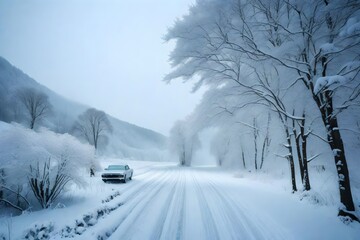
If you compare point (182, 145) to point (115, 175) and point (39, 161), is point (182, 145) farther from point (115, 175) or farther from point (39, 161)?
point (39, 161)

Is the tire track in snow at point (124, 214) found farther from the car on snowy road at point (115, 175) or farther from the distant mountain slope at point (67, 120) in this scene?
the distant mountain slope at point (67, 120)

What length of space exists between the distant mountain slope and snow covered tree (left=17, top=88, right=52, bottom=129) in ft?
23.3

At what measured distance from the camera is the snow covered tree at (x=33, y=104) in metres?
34.4

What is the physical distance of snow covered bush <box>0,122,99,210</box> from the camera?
7.92m

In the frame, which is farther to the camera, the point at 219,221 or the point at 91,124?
the point at 91,124

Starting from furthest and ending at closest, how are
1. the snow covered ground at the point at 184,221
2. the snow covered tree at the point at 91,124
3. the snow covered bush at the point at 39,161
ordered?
the snow covered tree at the point at 91,124, the snow covered bush at the point at 39,161, the snow covered ground at the point at 184,221

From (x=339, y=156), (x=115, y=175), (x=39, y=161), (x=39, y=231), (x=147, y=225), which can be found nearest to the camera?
(x=39, y=231)

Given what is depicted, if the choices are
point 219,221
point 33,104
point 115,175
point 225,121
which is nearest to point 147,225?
point 219,221

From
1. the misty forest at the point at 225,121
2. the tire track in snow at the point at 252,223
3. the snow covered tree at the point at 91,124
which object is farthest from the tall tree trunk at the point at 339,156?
the snow covered tree at the point at 91,124

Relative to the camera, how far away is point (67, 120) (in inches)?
3642

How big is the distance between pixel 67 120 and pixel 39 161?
96308 millimetres

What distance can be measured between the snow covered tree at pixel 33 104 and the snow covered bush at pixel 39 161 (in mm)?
31018

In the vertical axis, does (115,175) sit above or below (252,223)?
above

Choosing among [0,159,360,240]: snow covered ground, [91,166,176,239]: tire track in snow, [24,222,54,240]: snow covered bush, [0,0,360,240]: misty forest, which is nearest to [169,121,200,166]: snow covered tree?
[0,0,360,240]: misty forest
